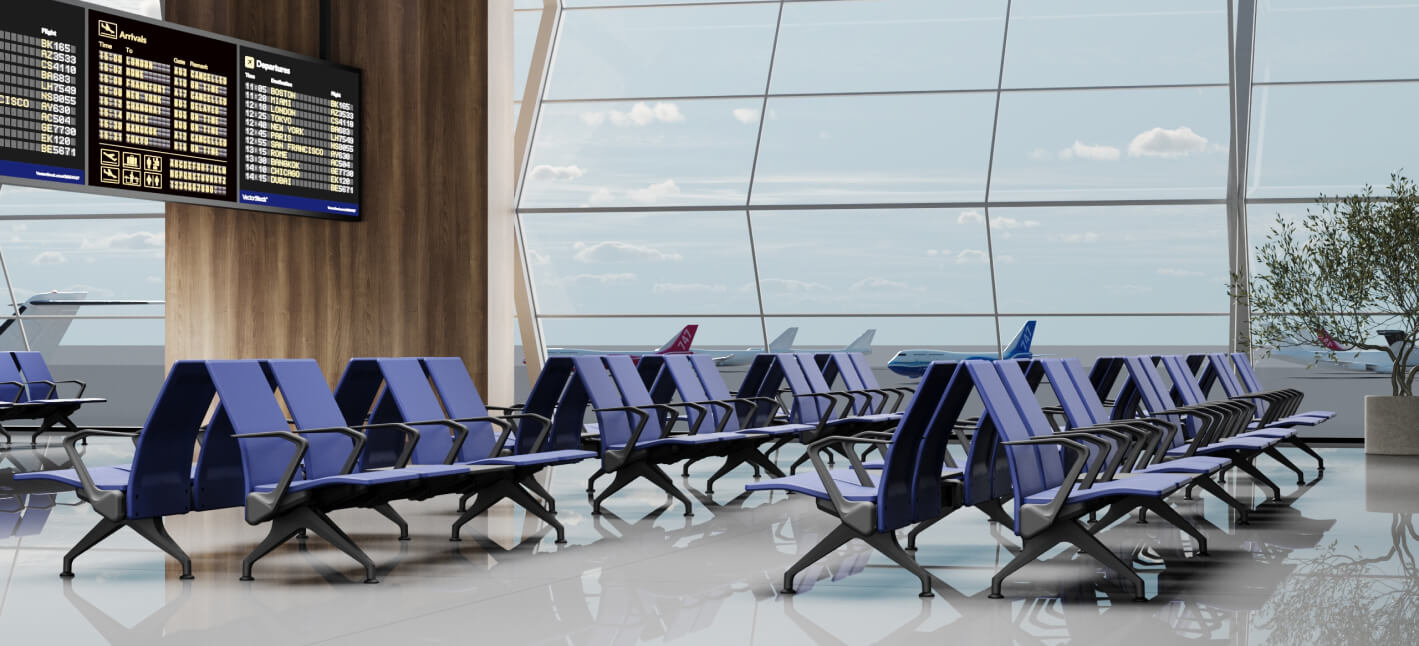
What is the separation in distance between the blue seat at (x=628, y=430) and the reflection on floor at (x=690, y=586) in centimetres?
30

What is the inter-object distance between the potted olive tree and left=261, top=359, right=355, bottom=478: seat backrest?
8.09 metres

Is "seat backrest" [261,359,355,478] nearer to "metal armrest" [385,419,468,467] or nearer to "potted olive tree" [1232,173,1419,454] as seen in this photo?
"metal armrest" [385,419,468,467]

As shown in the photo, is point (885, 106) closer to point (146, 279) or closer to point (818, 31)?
point (818, 31)

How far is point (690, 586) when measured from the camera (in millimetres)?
4820

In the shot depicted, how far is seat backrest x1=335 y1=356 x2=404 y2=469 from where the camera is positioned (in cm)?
642

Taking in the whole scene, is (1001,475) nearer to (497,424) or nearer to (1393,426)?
(497,424)

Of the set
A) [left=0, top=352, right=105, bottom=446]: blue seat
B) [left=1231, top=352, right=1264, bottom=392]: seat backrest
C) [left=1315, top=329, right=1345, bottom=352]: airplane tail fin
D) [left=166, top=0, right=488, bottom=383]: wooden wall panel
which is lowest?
[left=0, top=352, right=105, bottom=446]: blue seat

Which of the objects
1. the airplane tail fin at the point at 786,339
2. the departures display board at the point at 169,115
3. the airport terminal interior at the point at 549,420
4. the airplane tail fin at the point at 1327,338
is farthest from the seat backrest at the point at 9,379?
the airplane tail fin at the point at 786,339

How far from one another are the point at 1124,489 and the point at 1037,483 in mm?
482

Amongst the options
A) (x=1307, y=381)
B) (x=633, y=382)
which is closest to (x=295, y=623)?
(x=633, y=382)

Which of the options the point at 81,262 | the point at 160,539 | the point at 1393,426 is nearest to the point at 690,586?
the point at 160,539

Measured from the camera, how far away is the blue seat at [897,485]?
15.3 feet

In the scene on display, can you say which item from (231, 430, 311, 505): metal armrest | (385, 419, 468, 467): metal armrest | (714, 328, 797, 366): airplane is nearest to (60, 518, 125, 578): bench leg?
(231, 430, 311, 505): metal armrest

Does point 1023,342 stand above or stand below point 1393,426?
above
